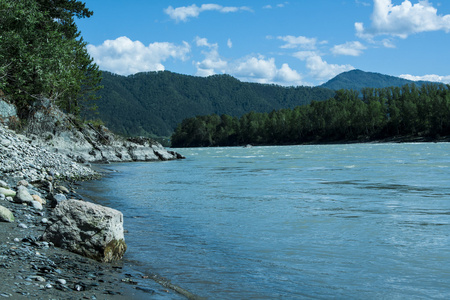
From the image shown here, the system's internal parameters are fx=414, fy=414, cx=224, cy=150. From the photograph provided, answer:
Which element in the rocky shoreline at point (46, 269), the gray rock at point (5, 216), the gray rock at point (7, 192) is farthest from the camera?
the gray rock at point (7, 192)

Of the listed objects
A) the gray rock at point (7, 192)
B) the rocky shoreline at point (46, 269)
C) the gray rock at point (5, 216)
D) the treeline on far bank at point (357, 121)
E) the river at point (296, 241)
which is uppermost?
the treeline on far bank at point (357, 121)

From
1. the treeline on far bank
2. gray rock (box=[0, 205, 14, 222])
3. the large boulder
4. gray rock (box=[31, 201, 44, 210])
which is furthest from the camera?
the treeline on far bank

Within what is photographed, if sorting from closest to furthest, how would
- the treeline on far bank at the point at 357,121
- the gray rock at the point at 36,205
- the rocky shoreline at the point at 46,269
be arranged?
the rocky shoreline at the point at 46,269 → the gray rock at the point at 36,205 → the treeline on far bank at the point at 357,121

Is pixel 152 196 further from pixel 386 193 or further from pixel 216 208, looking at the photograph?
pixel 386 193

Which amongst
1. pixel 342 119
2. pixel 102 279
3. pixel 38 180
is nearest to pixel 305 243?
pixel 102 279

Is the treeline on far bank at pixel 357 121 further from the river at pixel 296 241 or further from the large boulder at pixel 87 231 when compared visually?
the large boulder at pixel 87 231

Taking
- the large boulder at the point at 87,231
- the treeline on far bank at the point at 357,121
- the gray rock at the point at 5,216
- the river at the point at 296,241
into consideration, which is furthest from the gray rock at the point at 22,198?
the treeline on far bank at the point at 357,121

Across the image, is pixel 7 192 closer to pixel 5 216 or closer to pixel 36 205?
pixel 36 205

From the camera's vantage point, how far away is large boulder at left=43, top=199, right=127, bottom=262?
26.3ft

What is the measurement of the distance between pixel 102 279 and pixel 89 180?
19.4 m

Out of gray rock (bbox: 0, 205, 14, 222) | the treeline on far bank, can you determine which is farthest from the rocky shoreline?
the treeline on far bank

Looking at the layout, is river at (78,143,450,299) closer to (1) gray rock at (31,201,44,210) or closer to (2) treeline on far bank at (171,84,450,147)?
(1) gray rock at (31,201,44,210)

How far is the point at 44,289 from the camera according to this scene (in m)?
5.56

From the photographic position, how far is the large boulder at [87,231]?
8.02m
